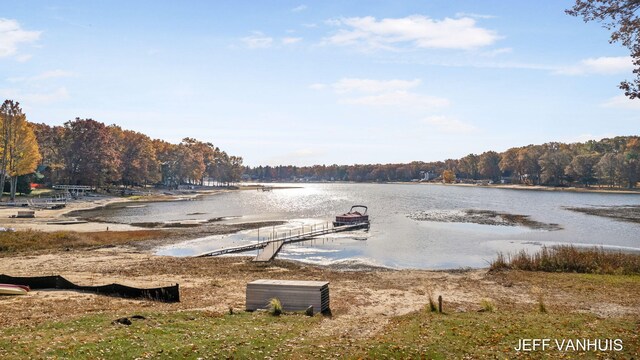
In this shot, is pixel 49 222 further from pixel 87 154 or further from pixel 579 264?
pixel 579 264

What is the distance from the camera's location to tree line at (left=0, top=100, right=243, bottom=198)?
85.4 meters

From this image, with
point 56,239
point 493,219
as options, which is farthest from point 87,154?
point 493,219

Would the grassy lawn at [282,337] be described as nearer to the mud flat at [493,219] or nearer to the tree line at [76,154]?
the mud flat at [493,219]

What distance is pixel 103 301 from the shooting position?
861 inches

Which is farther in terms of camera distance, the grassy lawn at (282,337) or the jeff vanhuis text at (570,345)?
the jeff vanhuis text at (570,345)

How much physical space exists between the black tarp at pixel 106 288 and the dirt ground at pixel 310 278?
655 mm

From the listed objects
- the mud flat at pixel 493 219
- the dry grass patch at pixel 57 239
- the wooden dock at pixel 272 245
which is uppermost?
the dry grass patch at pixel 57 239

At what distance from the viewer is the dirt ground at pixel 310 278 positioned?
20453mm

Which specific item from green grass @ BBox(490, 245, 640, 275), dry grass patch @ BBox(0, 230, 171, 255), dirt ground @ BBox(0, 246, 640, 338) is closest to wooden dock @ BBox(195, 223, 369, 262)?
dirt ground @ BBox(0, 246, 640, 338)

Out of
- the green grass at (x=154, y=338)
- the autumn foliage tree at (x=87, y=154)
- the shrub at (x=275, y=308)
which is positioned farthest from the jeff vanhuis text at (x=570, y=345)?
the autumn foliage tree at (x=87, y=154)

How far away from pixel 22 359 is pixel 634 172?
7743 inches

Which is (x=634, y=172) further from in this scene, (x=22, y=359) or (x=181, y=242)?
(x=22, y=359)

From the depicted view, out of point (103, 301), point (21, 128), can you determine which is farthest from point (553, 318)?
point (21, 128)

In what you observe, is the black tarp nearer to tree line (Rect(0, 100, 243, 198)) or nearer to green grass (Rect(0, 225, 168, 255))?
green grass (Rect(0, 225, 168, 255))
